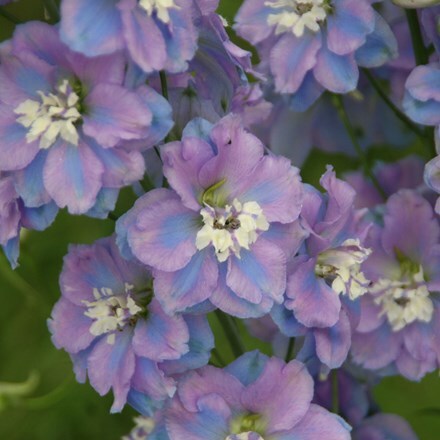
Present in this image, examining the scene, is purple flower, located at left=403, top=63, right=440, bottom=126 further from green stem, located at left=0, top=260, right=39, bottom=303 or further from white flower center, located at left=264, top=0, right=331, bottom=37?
green stem, located at left=0, top=260, right=39, bottom=303

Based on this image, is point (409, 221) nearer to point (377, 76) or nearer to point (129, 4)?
point (377, 76)

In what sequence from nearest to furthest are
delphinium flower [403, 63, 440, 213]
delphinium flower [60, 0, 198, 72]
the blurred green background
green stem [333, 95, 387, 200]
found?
delphinium flower [60, 0, 198, 72]
delphinium flower [403, 63, 440, 213]
green stem [333, 95, 387, 200]
the blurred green background

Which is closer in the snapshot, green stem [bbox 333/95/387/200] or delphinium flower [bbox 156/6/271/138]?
delphinium flower [bbox 156/6/271/138]

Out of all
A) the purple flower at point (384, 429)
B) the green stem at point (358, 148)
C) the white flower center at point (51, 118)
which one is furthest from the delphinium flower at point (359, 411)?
the white flower center at point (51, 118)

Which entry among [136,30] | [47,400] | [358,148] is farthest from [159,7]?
[47,400]

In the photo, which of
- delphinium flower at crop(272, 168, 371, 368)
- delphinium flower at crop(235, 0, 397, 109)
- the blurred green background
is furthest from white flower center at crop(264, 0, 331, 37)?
the blurred green background

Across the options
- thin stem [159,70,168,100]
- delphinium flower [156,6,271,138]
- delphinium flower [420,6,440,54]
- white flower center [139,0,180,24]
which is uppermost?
white flower center [139,0,180,24]

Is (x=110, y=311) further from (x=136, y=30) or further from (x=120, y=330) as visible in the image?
(x=136, y=30)

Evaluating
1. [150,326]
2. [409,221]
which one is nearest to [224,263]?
[150,326]
